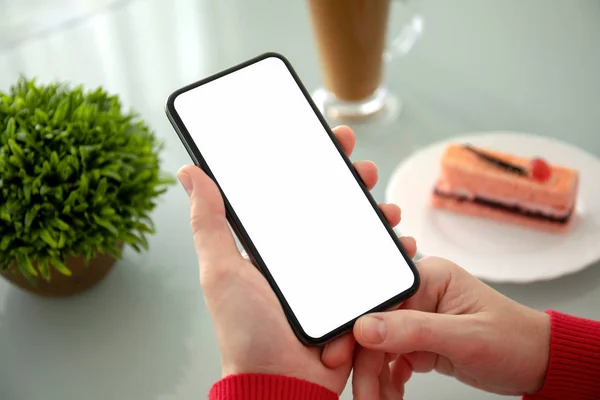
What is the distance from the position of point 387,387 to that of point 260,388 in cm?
17

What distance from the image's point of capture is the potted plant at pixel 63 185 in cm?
68

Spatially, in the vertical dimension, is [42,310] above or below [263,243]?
below

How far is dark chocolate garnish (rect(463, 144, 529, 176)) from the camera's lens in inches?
33.7

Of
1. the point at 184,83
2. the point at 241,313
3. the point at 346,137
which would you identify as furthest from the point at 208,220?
the point at 184,83

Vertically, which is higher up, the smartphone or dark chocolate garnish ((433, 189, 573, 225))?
the smartphone

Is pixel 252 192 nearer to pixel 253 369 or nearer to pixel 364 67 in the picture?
pixel 253 369

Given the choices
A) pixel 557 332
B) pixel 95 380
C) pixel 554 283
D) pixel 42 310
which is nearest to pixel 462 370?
pixel 557 332

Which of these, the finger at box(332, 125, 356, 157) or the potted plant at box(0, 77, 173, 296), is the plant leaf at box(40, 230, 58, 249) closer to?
the potted plant at box(0, 77, 173, 296)

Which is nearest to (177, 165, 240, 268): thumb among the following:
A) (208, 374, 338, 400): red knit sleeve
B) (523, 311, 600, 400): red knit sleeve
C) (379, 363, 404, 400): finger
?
(208, 374, 338, 400): red knit sleeve

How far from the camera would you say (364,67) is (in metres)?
1.00

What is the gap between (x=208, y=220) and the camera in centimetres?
60

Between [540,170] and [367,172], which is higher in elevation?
[367,172]

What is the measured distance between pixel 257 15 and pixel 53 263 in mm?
757

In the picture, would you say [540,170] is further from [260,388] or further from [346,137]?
[260,388]
